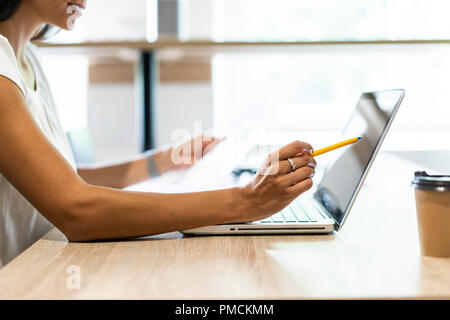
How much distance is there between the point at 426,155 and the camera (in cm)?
159

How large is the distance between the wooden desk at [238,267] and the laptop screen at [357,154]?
5 centimetres

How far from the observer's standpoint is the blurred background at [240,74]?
199 centimetres

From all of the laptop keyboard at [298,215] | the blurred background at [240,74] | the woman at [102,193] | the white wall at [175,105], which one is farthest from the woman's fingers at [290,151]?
the white wall at [175,105]

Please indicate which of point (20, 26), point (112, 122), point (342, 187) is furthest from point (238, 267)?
point (112, 122)

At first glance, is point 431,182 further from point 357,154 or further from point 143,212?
point 143,212

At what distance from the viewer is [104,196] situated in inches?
27.6

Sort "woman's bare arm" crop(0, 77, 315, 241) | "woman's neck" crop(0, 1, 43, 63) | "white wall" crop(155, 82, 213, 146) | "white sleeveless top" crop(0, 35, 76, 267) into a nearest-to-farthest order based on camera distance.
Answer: "woman's bare arm" crop(0, 77, 315, 241) < "white sleeveless top" crop(0, 35, 76, 267) < "woman's neck" crop(0, 1, 43, 63) < "white wall" crop(155, 82, 213, 146)

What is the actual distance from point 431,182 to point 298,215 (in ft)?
0.85

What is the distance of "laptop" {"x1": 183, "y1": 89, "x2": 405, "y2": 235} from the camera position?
730 millimetres

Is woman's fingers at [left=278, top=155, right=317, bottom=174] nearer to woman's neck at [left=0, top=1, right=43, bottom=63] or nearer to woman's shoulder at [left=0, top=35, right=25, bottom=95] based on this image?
woman's shoulder at [left=0, top=35, right=25, bottom=95]

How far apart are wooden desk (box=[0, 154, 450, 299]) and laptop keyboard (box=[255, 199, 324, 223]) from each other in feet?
0.15

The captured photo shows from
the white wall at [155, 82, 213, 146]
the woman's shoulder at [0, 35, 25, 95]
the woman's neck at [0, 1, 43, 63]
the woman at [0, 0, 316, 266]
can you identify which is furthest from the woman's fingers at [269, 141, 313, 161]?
the white wall at [155, 82, 213, 146]
